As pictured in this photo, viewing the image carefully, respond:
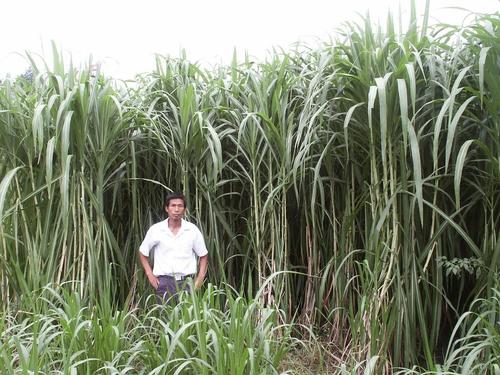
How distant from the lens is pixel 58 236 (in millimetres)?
2172

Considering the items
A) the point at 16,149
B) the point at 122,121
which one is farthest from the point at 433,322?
the point at 16,149

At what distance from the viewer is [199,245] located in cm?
223

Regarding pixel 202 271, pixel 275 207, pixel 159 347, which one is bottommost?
pixel 159 347

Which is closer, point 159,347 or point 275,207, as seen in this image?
point 159,347

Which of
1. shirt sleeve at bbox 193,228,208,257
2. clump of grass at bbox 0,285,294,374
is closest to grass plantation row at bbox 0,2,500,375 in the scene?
clump of grass at bbox 0,285,294,374

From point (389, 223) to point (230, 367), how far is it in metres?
0.84

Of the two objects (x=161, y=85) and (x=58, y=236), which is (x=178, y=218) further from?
(x=161, y=85)

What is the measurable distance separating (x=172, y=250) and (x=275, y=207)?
513mm

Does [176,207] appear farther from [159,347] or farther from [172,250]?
[159,347]

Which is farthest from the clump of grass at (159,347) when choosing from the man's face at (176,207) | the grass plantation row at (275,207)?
the man's face at (176,207)

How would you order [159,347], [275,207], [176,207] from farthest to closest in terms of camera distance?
[275,207]
[176,207]
[159,347]

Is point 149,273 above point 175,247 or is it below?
below

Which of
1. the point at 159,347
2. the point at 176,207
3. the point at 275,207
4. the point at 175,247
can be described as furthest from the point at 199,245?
the point at 159,347

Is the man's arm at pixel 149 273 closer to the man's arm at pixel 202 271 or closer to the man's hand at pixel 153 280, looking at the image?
the man's hand at pixel 153 280
